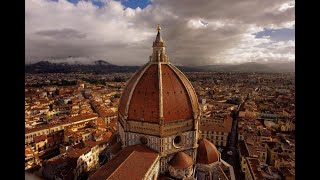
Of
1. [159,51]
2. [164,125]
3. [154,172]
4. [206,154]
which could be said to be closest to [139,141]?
[164,125]

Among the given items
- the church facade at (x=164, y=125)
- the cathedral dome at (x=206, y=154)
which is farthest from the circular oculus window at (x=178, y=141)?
the cathedral dome at (x=206, y=154)

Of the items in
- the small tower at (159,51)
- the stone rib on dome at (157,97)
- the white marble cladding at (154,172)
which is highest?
the small tower at (159,51)

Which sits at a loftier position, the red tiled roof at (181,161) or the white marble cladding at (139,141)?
the white marble cladding at (139,141)

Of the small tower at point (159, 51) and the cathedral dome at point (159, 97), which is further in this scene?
the small tower at point (159, 51)

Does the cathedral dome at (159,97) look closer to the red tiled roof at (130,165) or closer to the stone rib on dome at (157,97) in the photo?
the stone rib on dome at (157,97)

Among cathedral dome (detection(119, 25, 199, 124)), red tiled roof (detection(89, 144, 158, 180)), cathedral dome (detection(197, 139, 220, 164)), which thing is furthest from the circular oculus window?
cathedral dome (detection(197, 139, 220, 164))

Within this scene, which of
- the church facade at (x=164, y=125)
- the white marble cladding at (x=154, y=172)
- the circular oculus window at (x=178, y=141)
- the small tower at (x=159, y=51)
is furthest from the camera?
the small tower at (x=159, y=51)
